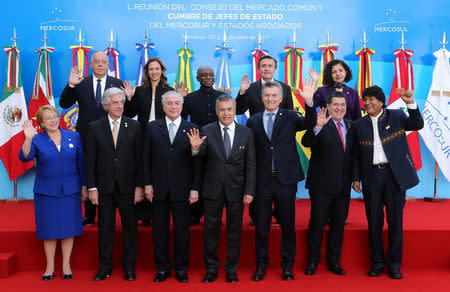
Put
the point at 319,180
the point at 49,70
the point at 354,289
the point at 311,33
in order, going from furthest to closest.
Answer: the point at 311,33 < the point at 49,70 < the point at 319,180 < the point at 354,289

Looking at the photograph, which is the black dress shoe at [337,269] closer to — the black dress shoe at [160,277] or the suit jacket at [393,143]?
the suit jacket at [393,143]

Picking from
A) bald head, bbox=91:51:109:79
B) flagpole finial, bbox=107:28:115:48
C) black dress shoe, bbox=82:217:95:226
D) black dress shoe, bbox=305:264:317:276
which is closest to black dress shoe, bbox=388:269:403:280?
black dress shoe, bbox=305:264:317:276

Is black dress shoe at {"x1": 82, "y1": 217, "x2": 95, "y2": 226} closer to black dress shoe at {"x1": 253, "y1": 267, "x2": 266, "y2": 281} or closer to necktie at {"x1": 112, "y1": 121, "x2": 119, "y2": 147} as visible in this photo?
necktie at {"x1": 112, "y1": 121, "x2": 119, "y2": 147}

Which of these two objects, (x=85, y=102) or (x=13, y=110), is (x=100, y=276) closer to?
(x=85, y=102)

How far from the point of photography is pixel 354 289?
3354 millimetres

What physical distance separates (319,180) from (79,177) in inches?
A: 77.7

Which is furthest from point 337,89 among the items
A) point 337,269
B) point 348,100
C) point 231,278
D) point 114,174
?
point 114,174

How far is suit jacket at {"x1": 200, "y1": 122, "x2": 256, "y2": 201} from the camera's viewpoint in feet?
11.0

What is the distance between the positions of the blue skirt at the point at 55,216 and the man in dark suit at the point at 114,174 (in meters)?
0.25

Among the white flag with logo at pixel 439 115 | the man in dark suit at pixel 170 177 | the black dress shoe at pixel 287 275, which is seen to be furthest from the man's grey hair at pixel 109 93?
the white flag with logo at pixel 439 115

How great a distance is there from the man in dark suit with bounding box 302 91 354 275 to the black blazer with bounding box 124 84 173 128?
1346 millimetres

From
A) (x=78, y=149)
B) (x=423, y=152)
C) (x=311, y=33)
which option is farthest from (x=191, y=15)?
(x=423, y=152)

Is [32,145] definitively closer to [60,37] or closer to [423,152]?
[60,37]

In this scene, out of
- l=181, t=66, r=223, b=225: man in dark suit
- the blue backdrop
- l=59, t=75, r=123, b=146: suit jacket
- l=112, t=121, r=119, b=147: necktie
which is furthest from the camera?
the blue backdrop
